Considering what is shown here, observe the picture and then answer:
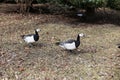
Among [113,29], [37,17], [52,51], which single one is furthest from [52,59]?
[37,17]

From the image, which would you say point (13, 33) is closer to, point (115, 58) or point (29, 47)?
point (29, 47)

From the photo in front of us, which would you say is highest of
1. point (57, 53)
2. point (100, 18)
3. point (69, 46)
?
point (69, 46)

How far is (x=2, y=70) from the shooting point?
21.6ft

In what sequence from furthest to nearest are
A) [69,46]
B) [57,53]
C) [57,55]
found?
1. [57,53]
2. [57,55]
3. [69,46]

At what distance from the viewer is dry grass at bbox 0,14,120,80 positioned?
6.50m

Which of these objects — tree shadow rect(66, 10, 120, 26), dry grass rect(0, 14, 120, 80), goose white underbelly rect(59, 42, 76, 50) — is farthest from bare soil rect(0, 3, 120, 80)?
tree shadow rect(66, 10, 120, 26)

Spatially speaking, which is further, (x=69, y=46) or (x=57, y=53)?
(x=57, y=53)

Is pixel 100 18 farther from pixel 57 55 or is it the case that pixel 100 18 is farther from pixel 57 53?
pixel 57 55

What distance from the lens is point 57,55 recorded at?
752 cm

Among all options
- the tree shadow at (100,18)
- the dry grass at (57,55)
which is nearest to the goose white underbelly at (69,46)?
the dry grass at (57,55)

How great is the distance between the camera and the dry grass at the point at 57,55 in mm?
6496

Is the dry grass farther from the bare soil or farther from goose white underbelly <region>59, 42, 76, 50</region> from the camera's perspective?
goose white underbelly <region>59, 42, 76, 50</region>

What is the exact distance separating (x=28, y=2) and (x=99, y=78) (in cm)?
709

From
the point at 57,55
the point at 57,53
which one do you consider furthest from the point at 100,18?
the point at 57,55
